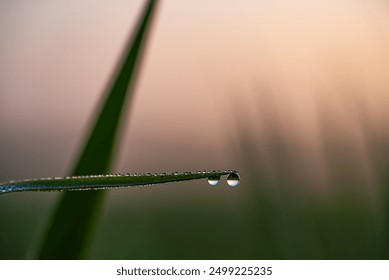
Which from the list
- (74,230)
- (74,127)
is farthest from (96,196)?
(74,127)

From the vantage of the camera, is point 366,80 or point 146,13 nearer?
point 146,13

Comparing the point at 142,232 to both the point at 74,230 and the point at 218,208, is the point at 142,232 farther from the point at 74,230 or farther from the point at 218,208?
the point at 74,230

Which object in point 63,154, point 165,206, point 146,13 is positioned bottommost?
point 146,13
